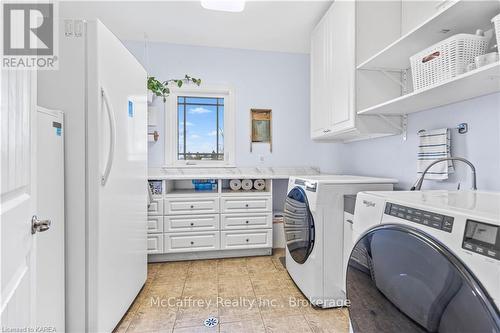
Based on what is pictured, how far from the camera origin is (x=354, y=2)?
1842 mm

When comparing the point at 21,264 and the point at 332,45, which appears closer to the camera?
the point at 21,264

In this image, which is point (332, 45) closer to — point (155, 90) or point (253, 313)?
point (155, 90)

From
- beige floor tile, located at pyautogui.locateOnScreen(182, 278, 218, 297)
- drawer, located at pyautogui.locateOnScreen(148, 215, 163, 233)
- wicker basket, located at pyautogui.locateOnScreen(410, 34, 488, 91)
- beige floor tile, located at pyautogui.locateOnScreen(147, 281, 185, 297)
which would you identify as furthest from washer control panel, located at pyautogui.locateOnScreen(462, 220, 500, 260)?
drawer, located at pyautogui.locateOnScreen(148, 215, 163, 233)

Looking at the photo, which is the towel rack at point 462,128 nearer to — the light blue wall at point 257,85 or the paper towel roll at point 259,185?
the light blue wall at point 257,85

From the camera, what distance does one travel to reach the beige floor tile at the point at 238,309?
1704mm

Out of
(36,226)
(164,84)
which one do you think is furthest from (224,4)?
(36,226)

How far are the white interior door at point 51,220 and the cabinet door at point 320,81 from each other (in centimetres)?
201

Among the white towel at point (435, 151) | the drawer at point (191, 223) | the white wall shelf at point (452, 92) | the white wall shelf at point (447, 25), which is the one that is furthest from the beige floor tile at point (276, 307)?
the white wall shelf at point (447, 25)

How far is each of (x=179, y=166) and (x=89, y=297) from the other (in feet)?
6.41

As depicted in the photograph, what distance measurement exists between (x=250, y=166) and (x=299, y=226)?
148cm

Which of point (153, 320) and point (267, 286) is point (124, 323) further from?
point (267, 286)

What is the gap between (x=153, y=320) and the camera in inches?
65.8

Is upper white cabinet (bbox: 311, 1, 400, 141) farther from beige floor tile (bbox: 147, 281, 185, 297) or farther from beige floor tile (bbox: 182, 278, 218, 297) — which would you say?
beige floor tile (bbox: 147, 281, 185, 297)

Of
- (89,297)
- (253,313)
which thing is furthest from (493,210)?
(89,297)
